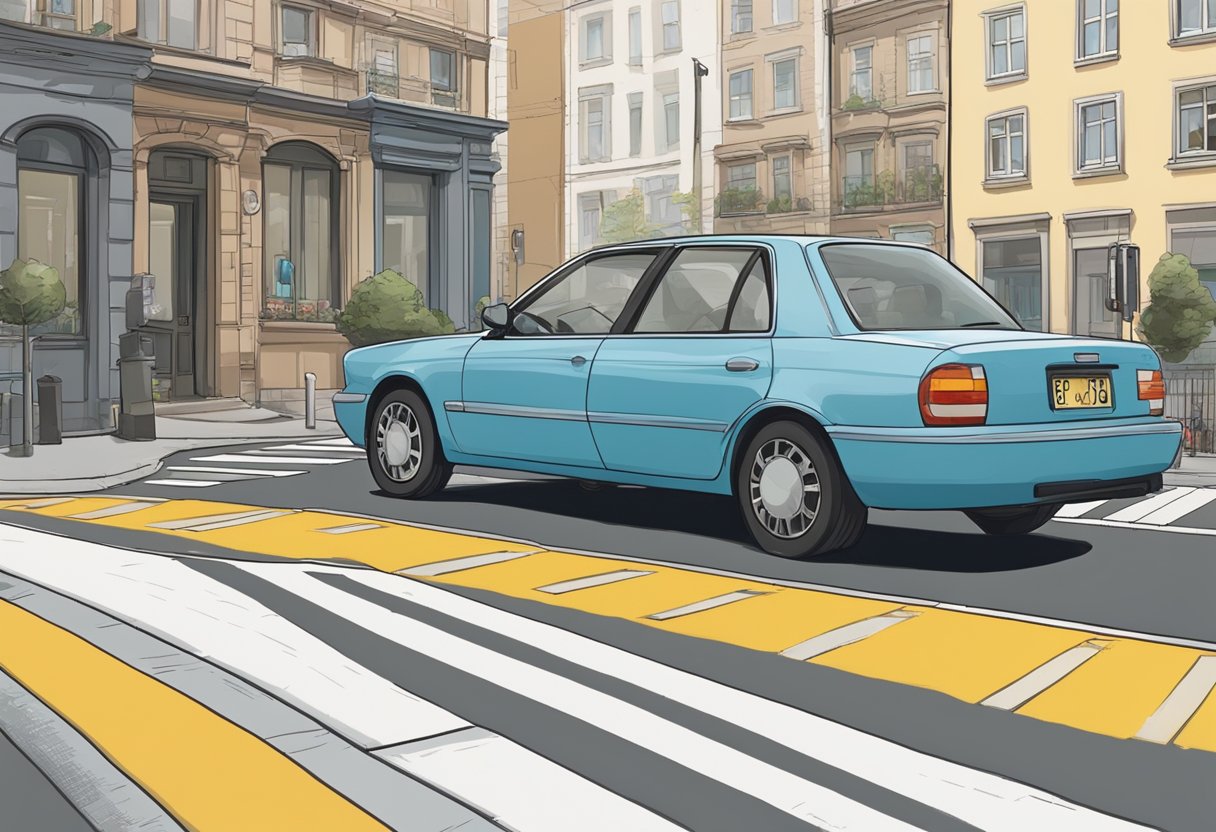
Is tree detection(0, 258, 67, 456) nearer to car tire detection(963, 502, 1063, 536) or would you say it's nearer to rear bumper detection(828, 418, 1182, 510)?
car tire detection(963, 502, 1063, 536)

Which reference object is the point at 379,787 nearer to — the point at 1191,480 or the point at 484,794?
the point at 484,794

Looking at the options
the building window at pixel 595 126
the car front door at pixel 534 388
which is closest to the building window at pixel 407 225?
the car front door at pixel 534 388

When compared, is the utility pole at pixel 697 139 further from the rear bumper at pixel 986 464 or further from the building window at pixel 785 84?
the rear bumper at pixel 986 464

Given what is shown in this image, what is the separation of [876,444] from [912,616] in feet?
3.64

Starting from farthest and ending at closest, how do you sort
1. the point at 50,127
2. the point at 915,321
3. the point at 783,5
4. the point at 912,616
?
the point at 783,5 → the point at 50,127 → the point at 915,321 → the point at 912,616

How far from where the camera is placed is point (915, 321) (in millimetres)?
7820

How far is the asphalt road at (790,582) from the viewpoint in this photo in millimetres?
3926

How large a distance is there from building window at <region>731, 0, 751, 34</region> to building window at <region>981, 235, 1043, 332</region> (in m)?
13.4

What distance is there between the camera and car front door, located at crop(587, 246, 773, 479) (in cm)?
772

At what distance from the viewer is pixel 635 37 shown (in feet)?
172

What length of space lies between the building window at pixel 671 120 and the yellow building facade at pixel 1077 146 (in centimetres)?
1335

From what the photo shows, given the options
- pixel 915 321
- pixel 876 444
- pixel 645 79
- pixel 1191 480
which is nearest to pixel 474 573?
pixel 876 444

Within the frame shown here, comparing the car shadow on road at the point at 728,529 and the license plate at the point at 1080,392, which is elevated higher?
the license plate at the point at 1080,392

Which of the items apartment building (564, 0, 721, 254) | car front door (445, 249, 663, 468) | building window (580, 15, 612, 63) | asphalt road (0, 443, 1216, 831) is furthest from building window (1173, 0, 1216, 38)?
car front door (445, 249, 663, 468)
